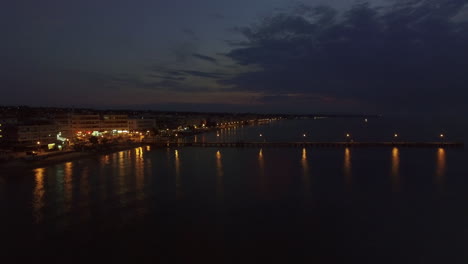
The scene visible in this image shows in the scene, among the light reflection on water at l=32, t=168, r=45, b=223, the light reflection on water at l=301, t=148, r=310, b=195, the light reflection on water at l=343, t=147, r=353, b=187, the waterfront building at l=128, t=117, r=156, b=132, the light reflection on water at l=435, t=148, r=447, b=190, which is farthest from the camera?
the waterfront building at l=128, t=117, r=156, b=132

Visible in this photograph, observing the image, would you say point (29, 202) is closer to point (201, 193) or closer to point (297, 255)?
point (201, 193)

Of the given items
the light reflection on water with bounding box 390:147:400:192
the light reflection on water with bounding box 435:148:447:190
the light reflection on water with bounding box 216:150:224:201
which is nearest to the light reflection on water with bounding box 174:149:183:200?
the light reflection on water with bounding box 216:150:224:201

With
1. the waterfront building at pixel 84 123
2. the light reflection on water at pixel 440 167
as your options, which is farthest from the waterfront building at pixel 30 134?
the light reflection on water at pixel 440 167

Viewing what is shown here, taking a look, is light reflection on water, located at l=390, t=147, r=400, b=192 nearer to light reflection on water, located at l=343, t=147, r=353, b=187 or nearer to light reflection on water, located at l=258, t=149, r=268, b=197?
light reflection on water, located at l=343, t=147, r=353, b=187

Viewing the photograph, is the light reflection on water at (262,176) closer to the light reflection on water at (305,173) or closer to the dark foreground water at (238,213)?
the dark foreground water at (238,213)

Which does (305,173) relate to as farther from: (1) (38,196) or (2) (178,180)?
(1) (38,196)

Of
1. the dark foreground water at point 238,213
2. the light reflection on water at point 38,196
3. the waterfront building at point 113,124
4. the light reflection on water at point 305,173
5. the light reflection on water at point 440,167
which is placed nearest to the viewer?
the dark foreground water at point 238,213

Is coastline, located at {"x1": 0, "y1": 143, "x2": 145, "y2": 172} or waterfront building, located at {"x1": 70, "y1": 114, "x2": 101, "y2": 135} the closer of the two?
coastline, located at {"x1": 0, "y1": 143, "x2": 145, "y2": 172}

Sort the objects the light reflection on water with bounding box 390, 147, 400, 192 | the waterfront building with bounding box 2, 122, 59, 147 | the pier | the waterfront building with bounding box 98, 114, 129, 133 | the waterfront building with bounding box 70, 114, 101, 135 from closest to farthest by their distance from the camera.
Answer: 1. the light reflection on water with bounding box 390, 147, 400, 192
2. the waterfront building with bounding box 2, 122, 59, 147
3. the pier
4. the waterfront building with bounding box 70, 114, 101, 135
5. the waterfront building with bounding box 98, 114, 129, 133
